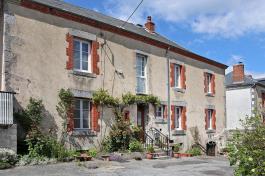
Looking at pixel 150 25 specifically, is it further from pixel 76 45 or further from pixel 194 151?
pixel 76 45

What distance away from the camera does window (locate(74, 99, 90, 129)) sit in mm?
15641

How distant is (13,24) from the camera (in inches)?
532

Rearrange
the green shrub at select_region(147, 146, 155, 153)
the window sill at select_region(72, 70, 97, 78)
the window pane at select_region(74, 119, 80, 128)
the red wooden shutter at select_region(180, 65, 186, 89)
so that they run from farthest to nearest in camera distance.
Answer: the red wooden shutter at select_region(180, 65, 186, 89), the green shrub at select_region(147, 146, 155, 153), the window pane at select_region(74, 119, 80, 128), the window sill at select_region(72, 70, 97, 78)

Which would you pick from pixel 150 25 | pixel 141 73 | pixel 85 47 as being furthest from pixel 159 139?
pixel 150 25

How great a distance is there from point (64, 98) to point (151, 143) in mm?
5879

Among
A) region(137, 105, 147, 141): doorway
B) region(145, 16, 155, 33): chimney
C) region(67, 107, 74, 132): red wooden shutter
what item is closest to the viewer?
region(67, 107, 74, 132): red wooden shutter

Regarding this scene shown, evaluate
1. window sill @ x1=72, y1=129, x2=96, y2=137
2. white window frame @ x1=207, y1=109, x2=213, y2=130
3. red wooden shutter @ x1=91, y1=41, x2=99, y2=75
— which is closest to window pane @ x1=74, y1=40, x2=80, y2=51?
red wooden shutter @ x1=91, y1=41, x2=99, y2=75

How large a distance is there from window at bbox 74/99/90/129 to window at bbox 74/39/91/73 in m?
1.42

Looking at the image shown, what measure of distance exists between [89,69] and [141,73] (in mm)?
3823

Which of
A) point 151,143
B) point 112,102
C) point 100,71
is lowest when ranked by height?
point 151,143

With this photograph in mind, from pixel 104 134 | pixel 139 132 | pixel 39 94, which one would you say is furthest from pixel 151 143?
pixel 39 94

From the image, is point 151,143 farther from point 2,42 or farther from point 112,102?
point 2,42

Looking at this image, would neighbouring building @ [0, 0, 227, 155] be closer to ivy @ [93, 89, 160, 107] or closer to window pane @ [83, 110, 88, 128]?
window pane @ [83, 110, 88, 128]

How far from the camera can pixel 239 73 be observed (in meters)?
33.5
